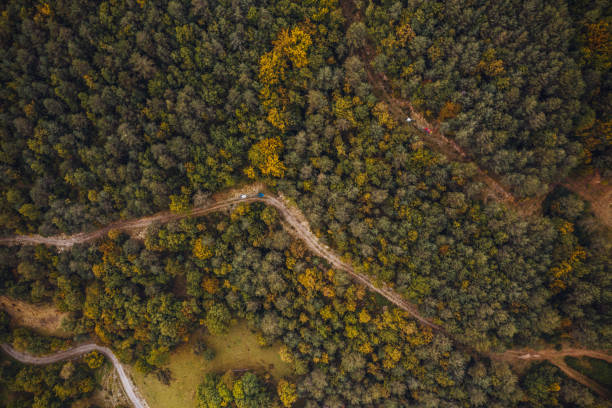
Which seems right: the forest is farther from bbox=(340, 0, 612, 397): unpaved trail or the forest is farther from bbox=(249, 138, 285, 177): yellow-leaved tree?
bbox=(340, 0, 612, 397): unpaved trail

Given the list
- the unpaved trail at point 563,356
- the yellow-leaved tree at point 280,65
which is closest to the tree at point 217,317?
the yellow-leaved tree at point 280,65

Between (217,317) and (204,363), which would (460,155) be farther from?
(204,363)

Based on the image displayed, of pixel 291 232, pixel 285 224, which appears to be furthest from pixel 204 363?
pixel 285 224

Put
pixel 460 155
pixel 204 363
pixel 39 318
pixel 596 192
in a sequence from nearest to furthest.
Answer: pixel 596 192 → pixel 460 155 → pixel 39 318 → pixel 204 363

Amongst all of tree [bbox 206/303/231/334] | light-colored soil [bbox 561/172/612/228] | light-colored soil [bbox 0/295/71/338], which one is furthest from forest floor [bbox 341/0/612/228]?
light-colored soil [bbox 0/295/71/338]

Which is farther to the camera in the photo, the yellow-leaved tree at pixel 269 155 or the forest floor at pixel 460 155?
the yellow-leaved tree at pixel 269 155

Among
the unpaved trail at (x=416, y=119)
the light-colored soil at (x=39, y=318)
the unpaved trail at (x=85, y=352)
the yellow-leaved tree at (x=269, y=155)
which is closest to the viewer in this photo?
the unpaved trail at (x=416, y=119)

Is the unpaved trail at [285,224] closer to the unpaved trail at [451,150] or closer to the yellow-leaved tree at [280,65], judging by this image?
the yellow-leaved tree at [280,65]
